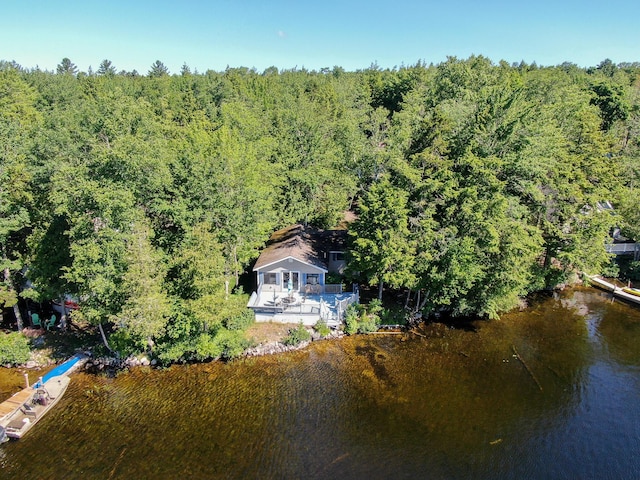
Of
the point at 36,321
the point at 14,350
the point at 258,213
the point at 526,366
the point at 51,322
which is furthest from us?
the point at 258,213

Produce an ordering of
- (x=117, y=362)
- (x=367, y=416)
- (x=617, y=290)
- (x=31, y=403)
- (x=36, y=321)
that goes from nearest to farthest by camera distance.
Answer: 1. (x=31, y=403)
2. (x=367, y=416)
3. (x=117, y=362)
4. (x=36, y=321)
5. (x=617, y=290)

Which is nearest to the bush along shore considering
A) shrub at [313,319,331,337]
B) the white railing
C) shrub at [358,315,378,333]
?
shrub at [313,319,331,337]

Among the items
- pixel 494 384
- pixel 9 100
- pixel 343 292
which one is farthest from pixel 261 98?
pixel 494 384

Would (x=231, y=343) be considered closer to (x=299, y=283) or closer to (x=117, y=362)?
(x=117, y=362)

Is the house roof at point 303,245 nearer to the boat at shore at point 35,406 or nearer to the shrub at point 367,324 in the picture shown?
the shrub at point 367,324

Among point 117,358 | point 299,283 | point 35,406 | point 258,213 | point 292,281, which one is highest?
point 258,213

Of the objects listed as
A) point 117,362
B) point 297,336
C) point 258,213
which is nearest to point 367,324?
point 297,336

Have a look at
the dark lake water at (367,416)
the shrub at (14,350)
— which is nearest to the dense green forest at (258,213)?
the shrub at (14,350)

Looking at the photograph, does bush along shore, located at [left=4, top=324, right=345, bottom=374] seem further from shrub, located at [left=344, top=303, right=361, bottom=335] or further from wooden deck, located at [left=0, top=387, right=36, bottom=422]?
shrub, located at [left=344, top=303, right=361, bottom=335]
